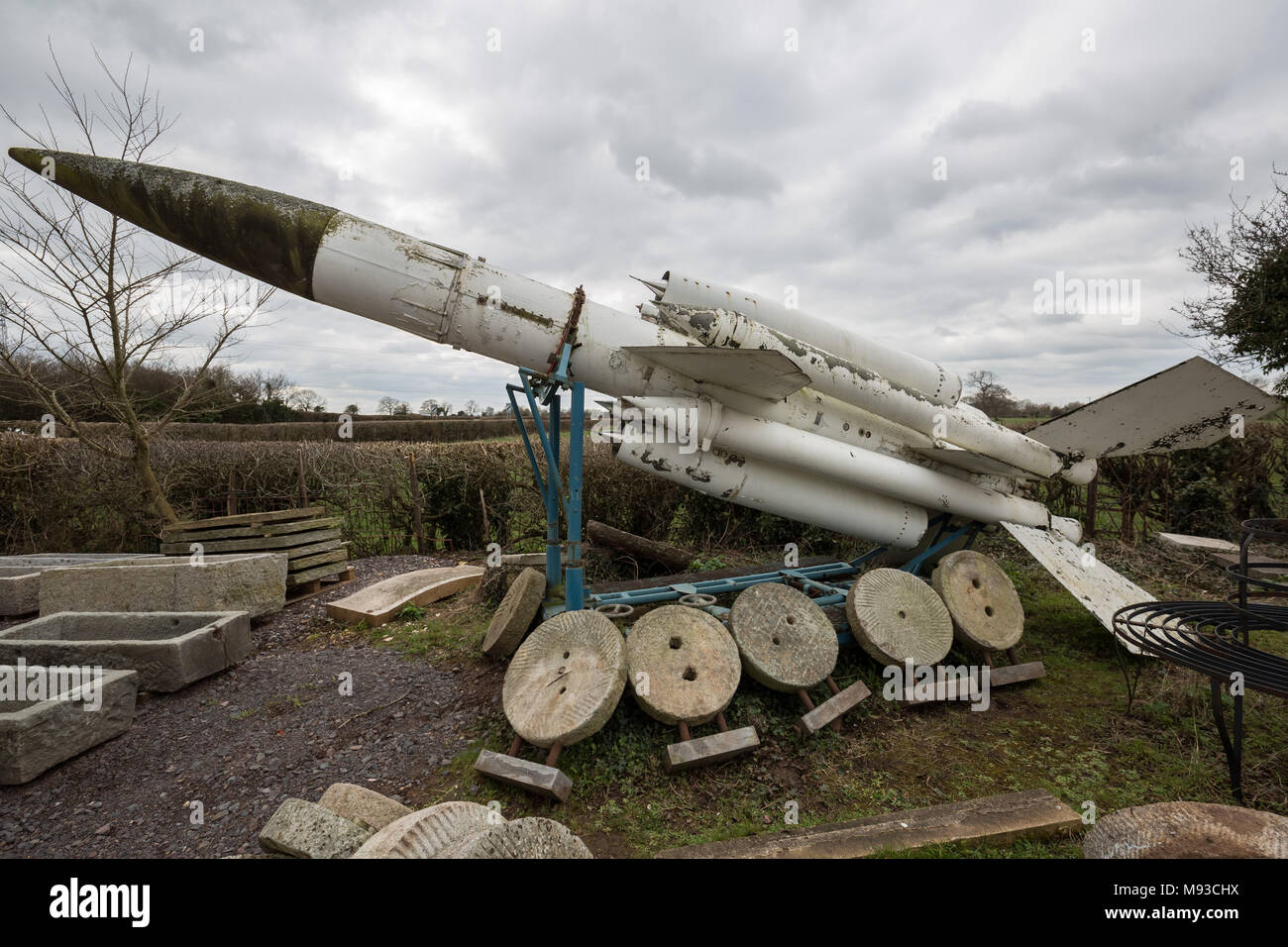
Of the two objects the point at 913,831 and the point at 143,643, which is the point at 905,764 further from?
the point at 143,643

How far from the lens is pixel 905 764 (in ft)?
12.4

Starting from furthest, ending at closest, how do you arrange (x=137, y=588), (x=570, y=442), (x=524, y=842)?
(x=137, y=588) → (x=570, y=442) → (x=524, y=842)

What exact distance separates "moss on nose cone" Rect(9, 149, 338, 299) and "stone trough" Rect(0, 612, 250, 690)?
9.79ft

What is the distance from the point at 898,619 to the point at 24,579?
8.66 m

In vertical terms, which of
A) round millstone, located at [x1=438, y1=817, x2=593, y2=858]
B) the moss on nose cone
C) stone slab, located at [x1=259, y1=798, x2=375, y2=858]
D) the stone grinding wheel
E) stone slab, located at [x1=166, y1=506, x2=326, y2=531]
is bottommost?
stone slab, located at [x1=259, y1=798, x2=375, y2=858]

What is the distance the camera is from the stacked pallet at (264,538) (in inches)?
256

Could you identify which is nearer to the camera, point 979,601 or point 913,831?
point 913,831

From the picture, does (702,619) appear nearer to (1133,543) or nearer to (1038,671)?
(1038,671)

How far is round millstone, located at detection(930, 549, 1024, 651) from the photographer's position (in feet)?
15.6

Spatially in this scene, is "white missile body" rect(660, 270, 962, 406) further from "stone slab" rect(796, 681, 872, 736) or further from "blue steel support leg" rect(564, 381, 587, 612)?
"stone slab" rect(796, 681, 872, 736)

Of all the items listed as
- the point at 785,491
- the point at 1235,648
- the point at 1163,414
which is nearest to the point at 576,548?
the point at 785,491

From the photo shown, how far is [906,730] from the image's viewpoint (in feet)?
13.6

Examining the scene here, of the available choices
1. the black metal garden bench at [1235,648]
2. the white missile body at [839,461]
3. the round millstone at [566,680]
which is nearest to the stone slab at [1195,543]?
the white missile body at [839,461]

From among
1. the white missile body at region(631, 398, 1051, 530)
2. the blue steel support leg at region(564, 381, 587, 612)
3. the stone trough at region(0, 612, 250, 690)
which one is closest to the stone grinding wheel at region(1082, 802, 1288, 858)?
the white missile body at region(631, 398, 1051, 530)
